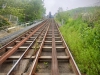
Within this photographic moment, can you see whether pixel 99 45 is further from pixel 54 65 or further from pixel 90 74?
pixel 54 65

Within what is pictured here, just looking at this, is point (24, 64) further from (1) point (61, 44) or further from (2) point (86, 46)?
(1) point (61, 44)

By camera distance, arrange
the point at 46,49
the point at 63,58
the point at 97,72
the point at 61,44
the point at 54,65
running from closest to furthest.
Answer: the point at 97,72 < the point at 54,65 < the point at 63,58 < the point at 46,49 < the point at 61,44

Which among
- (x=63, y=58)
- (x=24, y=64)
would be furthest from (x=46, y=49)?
(x=24, y=64)

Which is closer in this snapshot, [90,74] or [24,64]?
[90,74]

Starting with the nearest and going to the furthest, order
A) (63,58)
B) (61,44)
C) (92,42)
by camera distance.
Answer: (63,58) < (92,42) < (61,44)

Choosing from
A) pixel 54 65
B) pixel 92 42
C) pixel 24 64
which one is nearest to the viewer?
pixel 54 65

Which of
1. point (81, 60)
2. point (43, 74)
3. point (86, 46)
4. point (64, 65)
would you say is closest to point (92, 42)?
point (86, 46)

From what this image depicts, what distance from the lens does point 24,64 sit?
6.59m

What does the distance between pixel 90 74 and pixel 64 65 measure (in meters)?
1.46

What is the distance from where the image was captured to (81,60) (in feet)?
22.7

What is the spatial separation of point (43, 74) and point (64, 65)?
4.83ft

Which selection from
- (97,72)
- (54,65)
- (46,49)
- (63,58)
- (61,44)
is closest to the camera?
(97,72)

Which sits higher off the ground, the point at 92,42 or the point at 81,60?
the point at 92,42

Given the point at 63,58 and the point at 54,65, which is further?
the point at 63,58
